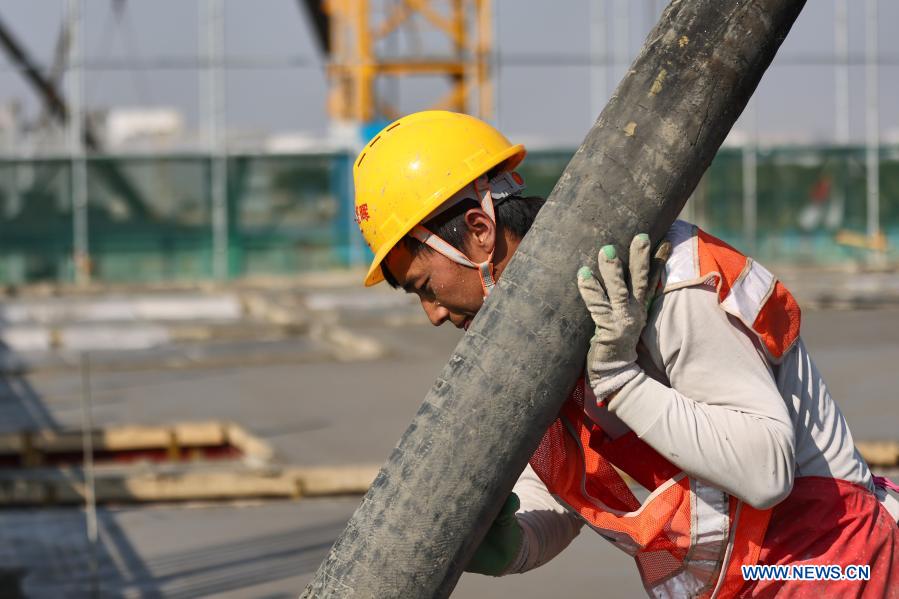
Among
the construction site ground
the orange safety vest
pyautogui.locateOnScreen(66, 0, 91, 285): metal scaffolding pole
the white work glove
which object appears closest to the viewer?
the white work glove

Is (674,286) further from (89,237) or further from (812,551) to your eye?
(89,237)

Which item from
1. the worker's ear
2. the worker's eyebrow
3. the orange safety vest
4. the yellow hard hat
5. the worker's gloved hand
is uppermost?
the yellow hard hat

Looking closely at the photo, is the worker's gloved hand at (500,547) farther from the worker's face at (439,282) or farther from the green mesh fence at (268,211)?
the green mesh fence at (268,211)

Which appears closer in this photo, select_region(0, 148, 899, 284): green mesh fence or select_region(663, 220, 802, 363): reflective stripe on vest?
select_region(663, 220, 802, 363): reflective stripe on vest

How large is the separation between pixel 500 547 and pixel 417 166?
0.71 metres

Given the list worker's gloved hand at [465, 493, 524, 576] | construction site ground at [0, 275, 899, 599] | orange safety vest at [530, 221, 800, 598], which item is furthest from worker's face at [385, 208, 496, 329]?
construction site ground at [0, 275, 899, 599]

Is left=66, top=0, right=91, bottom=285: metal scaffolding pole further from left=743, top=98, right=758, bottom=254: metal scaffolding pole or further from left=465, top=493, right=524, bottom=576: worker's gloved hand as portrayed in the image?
left=465, top=493, right=524, bottom=576: worker's gloved hand

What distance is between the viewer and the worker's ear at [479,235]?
208cm

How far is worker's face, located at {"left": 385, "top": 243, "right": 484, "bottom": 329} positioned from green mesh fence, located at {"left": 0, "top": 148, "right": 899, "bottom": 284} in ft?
67.3

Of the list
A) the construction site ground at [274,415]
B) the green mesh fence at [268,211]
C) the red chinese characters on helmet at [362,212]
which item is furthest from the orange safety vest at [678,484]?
the green mesh fence at [268,211]

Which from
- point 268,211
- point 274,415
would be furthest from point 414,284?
point 268,211

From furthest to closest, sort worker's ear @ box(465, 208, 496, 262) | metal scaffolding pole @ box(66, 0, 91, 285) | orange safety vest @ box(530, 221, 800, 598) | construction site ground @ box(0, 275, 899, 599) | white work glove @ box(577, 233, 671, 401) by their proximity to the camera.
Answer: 1. metal scaffolding pole @ box(66, 0, 91, 285)
2. construction site ground @ box(0, 275, 899, 599)
3. worker's ear @ box(465, 208, 496, 262)
4. orange safety vest @ box(530, 221, 800, 598)
5. white work glove @ box(577, 233, 671, 401)

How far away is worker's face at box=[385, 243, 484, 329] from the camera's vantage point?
211 centimetres

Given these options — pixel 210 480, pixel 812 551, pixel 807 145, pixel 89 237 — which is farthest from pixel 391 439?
pixel 807 145
